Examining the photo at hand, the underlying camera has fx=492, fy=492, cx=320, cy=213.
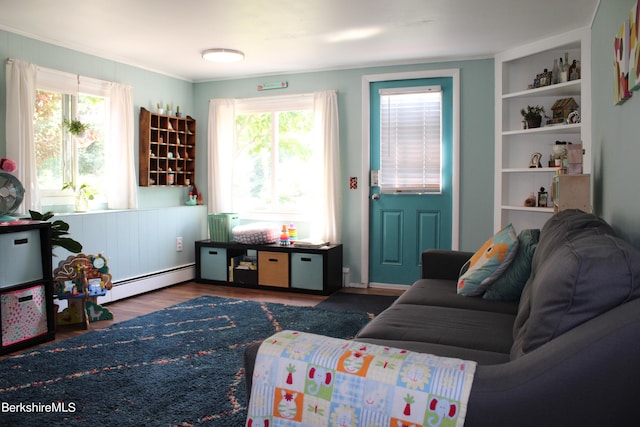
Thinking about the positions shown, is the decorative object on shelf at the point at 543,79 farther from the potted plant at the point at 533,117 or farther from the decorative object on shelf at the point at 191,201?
the decorative object on shelf at the point at 191,201

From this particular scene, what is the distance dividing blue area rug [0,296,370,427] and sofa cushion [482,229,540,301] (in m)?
1.28

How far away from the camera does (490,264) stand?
8.65 feet

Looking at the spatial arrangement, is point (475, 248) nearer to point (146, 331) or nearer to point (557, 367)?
point (146, 331)

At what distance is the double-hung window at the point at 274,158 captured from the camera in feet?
18.5

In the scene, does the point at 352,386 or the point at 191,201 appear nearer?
the point at 352,386

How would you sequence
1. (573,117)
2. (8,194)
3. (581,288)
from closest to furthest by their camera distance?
(581,288), (8,194), (573,117)

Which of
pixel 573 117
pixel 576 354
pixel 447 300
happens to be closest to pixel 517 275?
pixel 447 300

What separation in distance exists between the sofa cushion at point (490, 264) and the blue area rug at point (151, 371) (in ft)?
3.74

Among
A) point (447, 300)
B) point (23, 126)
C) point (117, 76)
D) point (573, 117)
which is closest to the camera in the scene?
point (447, 300)

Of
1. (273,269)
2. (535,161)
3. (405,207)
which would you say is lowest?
(273,269)

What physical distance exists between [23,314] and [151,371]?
1.15 metres

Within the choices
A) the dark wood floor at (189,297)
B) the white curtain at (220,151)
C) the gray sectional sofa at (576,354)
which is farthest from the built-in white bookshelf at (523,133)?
the gray sectional sofa at (576,354)

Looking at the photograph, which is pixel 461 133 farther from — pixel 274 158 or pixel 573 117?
pixel 274 158

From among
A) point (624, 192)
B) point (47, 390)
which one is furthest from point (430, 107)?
point (47, 390)
